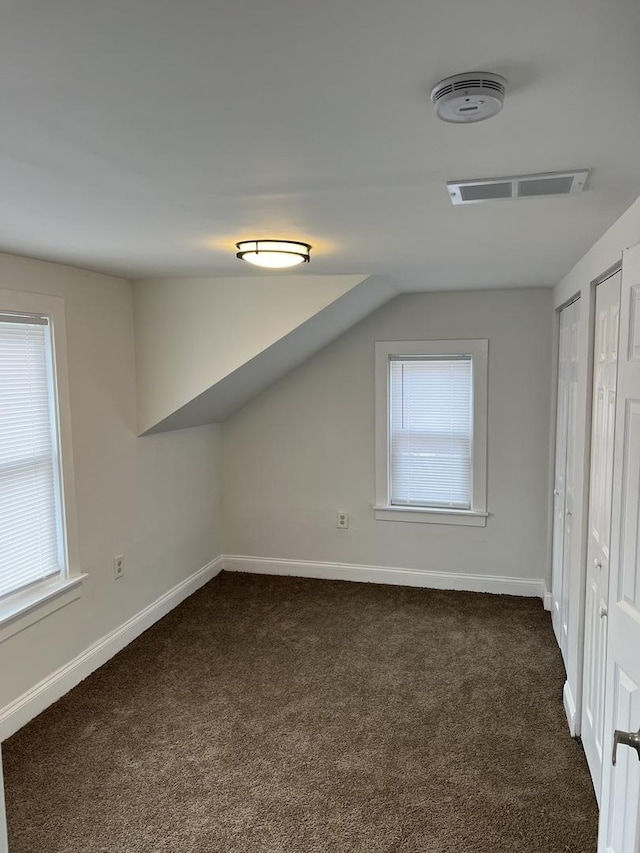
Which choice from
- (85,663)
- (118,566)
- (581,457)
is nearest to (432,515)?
(581,457)

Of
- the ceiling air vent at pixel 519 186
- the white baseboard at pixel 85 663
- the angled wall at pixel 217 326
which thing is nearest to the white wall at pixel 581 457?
the ceiling air vent at pixel 519 186

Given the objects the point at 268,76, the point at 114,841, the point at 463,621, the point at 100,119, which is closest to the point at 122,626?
the point at 114,841

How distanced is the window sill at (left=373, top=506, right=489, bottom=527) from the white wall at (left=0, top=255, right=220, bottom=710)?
1470 mm

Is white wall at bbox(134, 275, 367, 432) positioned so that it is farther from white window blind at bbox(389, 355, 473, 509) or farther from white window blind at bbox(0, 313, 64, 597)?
white window blind at bbox(389, 355, 473, 509)

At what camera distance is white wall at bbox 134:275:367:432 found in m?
3.27

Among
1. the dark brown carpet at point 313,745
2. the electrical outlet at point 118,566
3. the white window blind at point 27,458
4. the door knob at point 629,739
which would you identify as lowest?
the dark brown carpet at point 313,745

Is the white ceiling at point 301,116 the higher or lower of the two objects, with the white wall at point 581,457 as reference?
higher

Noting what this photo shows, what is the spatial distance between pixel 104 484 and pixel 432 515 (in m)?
2.26

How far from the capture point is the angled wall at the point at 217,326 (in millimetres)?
3270

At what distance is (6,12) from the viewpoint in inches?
31.1

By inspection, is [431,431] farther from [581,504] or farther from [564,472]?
[581,504]

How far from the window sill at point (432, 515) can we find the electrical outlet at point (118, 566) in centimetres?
183

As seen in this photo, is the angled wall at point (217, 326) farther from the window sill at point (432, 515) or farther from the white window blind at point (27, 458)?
the window sill at point (432, 515)

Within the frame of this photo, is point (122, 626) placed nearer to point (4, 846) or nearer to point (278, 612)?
point (278, 612)
